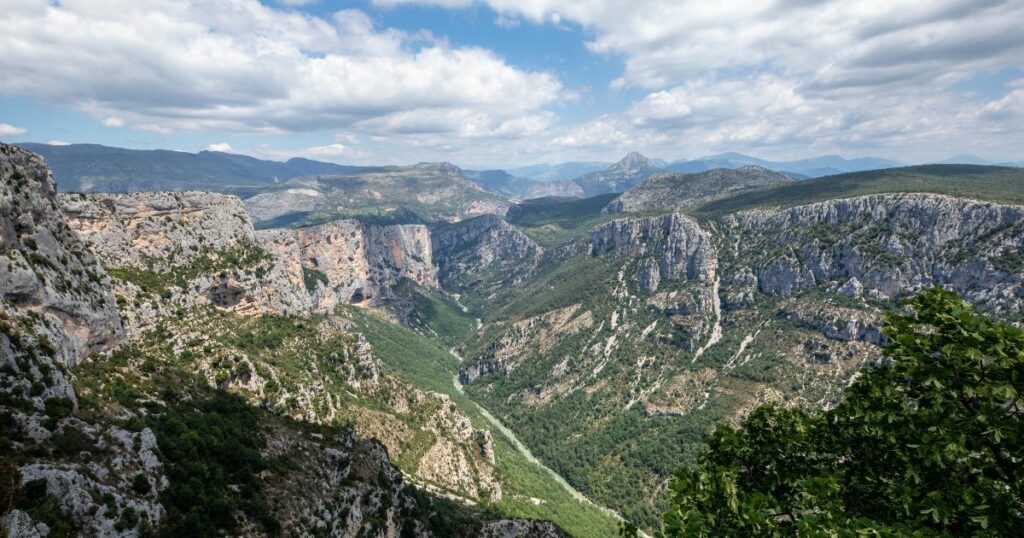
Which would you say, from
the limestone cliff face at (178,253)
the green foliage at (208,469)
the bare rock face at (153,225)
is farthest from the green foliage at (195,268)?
the green foliage at (208,469)

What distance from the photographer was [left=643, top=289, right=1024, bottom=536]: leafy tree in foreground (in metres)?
12.5

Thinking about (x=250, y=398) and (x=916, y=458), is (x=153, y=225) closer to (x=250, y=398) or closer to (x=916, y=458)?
(x=250, y=398)

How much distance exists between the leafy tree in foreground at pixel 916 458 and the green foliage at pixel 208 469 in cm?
3433

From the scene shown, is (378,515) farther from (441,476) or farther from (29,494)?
(441,476)

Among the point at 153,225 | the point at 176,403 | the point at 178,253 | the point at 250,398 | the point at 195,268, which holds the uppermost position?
the point at 153,225

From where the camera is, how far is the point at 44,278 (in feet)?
137

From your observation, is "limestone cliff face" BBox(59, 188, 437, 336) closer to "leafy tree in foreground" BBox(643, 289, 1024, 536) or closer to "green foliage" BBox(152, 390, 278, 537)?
"green foliage" BBox(152, 390, 278, 537)

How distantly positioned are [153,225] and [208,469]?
8440cm

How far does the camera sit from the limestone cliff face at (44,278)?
36812 mm

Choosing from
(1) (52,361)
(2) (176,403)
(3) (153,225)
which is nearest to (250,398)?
(2) (176,403)

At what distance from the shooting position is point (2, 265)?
37.7m

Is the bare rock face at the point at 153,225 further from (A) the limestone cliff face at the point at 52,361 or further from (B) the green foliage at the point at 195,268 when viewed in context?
(A) the limestone cliff face at the point at 52,361

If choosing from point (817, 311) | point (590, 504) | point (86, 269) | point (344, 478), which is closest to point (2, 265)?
point (86, 269)

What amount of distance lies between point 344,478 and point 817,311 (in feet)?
677
